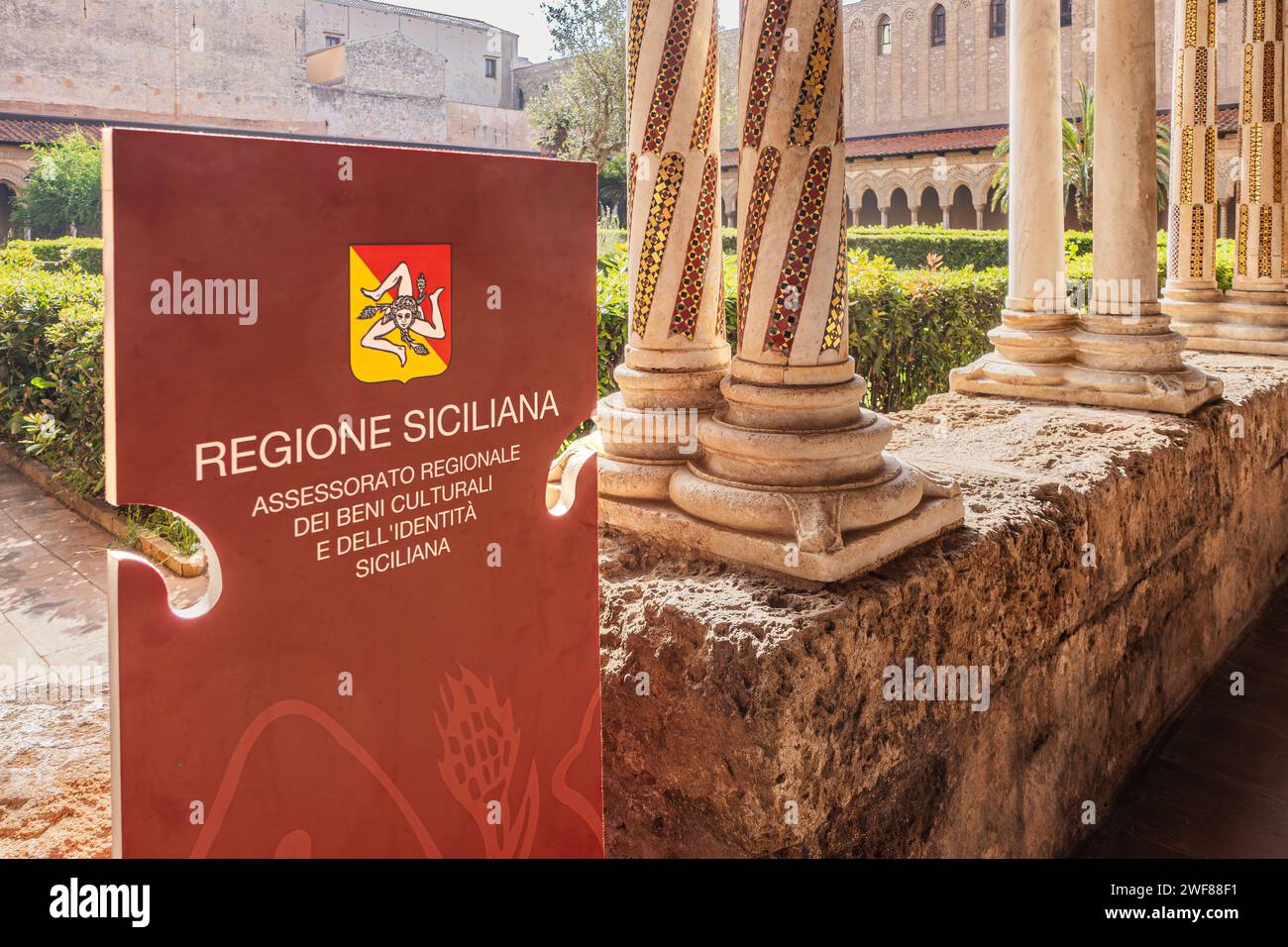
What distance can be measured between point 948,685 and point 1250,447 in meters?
2.69

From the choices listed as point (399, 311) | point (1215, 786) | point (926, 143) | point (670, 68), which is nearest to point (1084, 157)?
point (926, 143)

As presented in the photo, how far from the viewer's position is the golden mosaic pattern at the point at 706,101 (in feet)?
8.64

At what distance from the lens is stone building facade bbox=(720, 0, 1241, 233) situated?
942 inches

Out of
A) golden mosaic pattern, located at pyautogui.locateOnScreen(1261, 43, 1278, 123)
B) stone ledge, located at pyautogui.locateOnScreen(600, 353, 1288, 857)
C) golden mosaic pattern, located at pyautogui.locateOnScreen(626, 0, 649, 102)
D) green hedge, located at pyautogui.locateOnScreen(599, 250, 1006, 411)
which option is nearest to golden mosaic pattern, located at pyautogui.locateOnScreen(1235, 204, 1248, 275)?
golden mosaic pattern, located at pyautogui.locateOnScreen(1261, 43, 1278, 123)

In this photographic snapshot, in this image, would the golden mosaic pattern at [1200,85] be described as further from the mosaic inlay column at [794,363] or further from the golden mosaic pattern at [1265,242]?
the mosaic inlay column at [794,363]

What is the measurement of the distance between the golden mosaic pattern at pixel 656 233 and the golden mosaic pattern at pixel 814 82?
1.31 ft

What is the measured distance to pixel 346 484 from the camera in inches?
42.4

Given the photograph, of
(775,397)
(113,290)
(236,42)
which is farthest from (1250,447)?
(236,42)

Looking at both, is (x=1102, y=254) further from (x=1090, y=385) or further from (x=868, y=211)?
(x=868, y=211)

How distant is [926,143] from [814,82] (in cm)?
2479

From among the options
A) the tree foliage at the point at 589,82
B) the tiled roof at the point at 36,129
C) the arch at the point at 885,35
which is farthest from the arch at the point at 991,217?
the tiled roof at the point at 36,129

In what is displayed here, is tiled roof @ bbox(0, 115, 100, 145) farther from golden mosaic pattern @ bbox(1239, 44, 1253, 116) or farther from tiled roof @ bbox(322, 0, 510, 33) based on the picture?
golden mosaic pattern @ bbox(1239, 44, 1253, 116)
